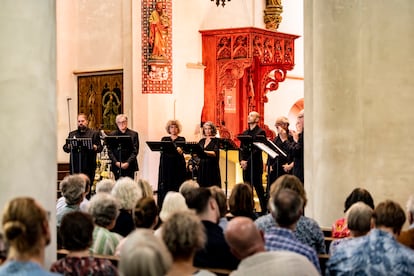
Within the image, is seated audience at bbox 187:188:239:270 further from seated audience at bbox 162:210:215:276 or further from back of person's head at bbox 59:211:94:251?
seated audience at bbox 162:210:215:276

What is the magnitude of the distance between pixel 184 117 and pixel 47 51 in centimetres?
1263

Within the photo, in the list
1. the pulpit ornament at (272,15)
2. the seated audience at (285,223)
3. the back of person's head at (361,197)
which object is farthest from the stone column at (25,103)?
the pulpit ornament at (272,15)

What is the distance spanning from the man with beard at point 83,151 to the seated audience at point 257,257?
11081 millimetres

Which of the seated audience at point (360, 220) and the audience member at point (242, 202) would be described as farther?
the audience member at point (242, 202)

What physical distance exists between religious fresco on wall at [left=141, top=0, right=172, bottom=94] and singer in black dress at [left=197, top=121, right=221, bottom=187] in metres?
3.69

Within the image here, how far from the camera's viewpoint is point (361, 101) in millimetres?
10016

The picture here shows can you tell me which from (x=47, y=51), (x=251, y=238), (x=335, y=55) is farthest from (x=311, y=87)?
(x=251, y=238)

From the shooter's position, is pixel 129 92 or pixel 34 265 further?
pixel 129 92

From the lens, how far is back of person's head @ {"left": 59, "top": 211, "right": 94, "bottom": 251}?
5094mm

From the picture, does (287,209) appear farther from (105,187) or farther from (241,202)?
(105,187)

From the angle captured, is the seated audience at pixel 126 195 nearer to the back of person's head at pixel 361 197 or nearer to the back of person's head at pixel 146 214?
the back of person's head at pixel 146 214

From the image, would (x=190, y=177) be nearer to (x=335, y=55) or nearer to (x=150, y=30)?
(x=150, y=30)

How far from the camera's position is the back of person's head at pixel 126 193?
26.3 ft

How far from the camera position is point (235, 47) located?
19.1m
